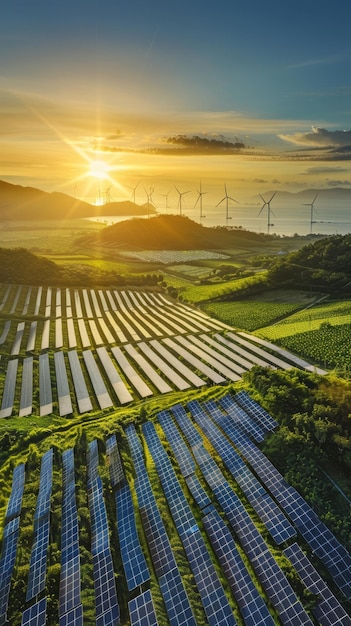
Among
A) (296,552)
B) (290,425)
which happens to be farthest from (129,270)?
(296,552)

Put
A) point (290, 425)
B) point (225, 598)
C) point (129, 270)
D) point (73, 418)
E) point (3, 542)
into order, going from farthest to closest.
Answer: point (129, 270) → point (73, 418) → point (290, 425) → point (3, 542) → point (225, 598)

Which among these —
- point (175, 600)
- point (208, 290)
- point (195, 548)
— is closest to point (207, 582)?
point (175, 600)

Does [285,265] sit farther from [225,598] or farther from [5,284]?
[225,598]

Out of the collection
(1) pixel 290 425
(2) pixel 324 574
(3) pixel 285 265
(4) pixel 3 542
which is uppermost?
(3) pixel 285 265

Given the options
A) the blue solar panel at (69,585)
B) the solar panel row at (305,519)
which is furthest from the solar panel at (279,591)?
the blue solar panel at (69,585)

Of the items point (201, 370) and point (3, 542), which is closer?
point (3, 542)

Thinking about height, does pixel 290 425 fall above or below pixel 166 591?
above

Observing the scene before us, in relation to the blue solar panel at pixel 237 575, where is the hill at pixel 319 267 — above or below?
above

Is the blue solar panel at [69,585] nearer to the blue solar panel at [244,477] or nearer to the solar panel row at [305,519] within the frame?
the blue solar panel at [244,477]
